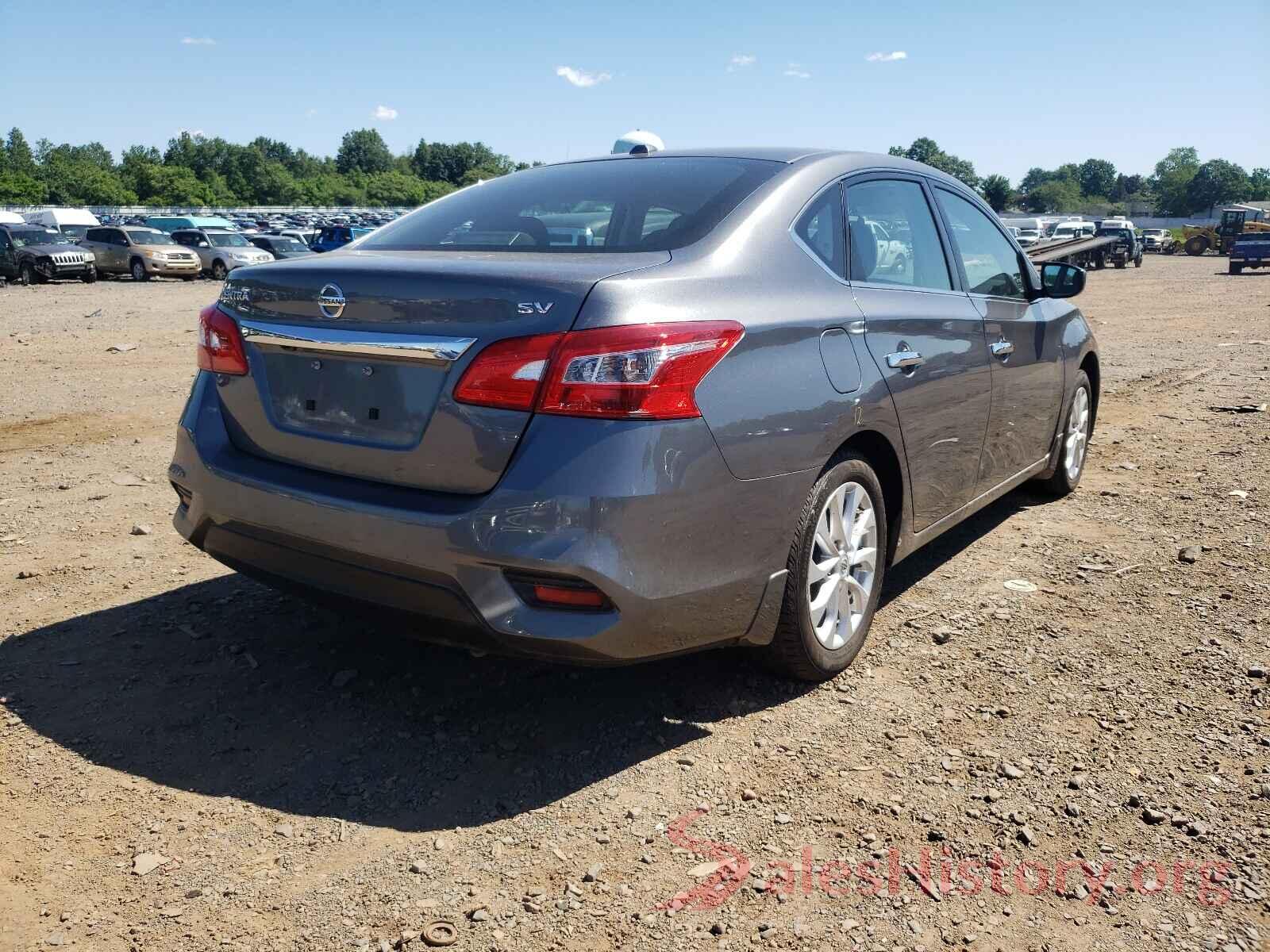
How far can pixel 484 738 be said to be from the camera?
10.4 feet

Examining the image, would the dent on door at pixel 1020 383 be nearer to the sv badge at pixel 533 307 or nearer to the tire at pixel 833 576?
the tire at pixel 833 576

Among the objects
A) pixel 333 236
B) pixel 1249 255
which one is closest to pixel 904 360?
pixel 333 236

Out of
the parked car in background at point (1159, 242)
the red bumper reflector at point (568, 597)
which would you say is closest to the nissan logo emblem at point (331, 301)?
the red bumper reflector at point (568, 597)

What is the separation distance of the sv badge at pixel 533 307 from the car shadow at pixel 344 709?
953mm

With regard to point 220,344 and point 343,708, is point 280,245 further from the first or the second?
point 343,708

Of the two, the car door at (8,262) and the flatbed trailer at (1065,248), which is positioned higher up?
the car door at (8,262)

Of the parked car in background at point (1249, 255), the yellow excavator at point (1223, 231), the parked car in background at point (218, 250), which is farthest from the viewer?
the yellow excavator at point (1223, 231)

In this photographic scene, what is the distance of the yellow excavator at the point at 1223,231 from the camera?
52500 millimetres

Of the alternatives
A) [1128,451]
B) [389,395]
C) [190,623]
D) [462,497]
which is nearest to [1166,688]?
[462,497]

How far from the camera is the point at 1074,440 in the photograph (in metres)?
5.96

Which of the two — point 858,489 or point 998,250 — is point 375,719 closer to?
point 858,489

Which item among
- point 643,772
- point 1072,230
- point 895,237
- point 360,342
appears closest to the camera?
point 360,342

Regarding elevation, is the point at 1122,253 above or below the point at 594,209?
above

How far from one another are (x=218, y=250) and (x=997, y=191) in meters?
138
